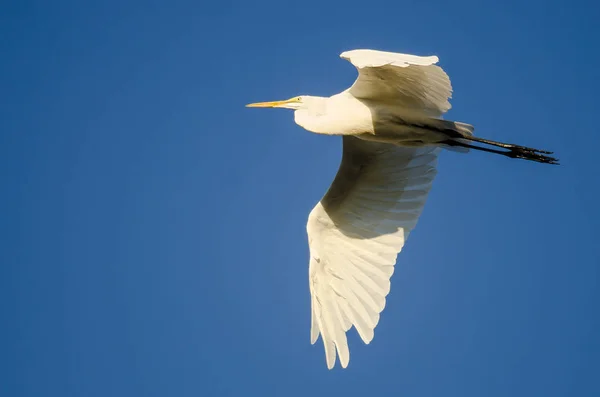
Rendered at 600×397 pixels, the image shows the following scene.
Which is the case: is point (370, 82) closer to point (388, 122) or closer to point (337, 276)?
point (388, 122)

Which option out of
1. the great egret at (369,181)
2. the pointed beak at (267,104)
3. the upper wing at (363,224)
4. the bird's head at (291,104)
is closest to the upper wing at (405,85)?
the great egret at (369,181)

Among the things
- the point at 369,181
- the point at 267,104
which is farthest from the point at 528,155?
the point at 267,104

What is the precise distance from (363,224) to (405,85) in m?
1.86

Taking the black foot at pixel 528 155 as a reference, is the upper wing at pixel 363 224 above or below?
below

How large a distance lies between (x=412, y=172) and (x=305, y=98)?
4.43ft

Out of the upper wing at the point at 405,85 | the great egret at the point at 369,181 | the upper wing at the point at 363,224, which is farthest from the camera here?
the upper wing at the point at 363,224

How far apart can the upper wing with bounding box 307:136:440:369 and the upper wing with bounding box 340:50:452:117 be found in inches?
33.8

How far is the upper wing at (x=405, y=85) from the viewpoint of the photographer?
7.32 meters

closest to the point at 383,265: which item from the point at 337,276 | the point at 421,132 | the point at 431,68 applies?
the point at 337,276

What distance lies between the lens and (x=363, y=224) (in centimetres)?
919

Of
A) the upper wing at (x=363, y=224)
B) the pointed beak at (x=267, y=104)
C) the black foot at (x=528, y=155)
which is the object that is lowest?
the upper wing at (x=363, y=224)

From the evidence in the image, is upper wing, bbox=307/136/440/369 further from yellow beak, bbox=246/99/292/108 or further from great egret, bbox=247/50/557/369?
yellow beak, bbox=246/99/292/108

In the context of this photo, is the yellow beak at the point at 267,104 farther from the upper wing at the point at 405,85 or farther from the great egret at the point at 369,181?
the upper wing at the point at 405,85

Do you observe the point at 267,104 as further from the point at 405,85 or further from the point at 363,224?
the point at 405,85
